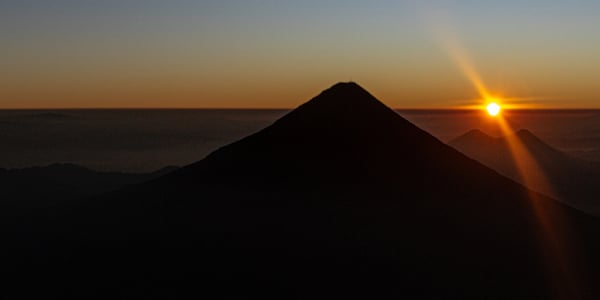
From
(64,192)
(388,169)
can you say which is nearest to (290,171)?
(388,169)

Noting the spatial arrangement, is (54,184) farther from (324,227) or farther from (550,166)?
(550,166)

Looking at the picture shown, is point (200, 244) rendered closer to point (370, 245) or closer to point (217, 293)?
point (217, 293)

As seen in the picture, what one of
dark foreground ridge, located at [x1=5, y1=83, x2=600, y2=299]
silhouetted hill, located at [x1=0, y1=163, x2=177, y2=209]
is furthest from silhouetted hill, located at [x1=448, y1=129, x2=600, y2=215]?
silhouetted hill, located at [x1=0, y1=163, x2=177, y2=209]

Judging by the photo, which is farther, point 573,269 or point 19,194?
point 19,194

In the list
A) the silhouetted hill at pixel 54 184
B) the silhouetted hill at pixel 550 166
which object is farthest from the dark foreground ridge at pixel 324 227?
the silhouetted hill at pixel 550 166

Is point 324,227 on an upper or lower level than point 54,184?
lower

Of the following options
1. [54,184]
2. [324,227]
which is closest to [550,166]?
[54,184]
